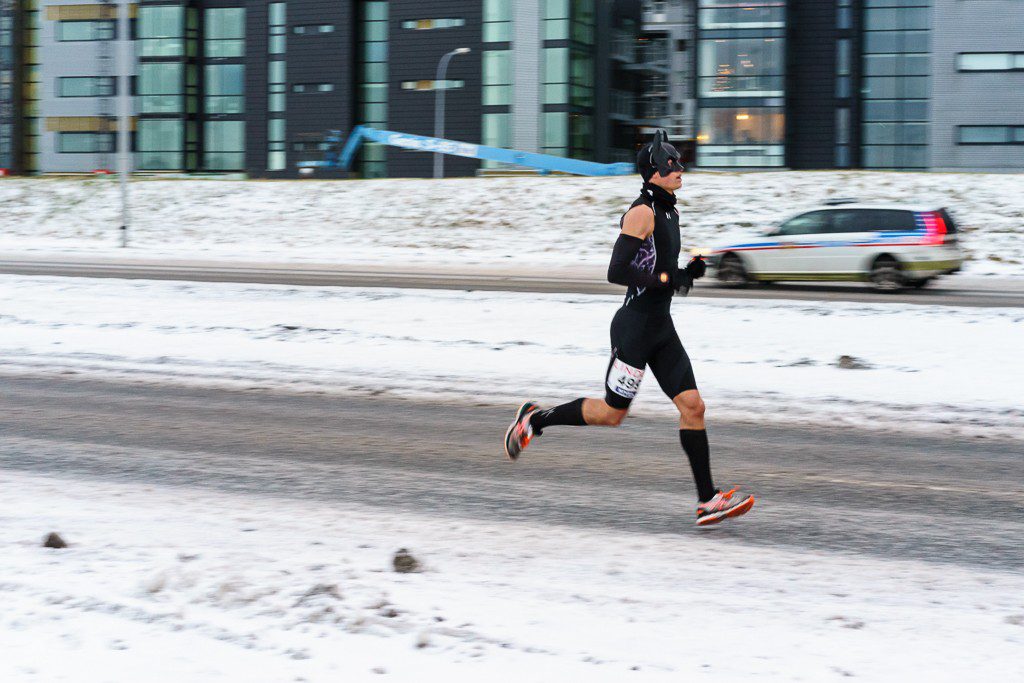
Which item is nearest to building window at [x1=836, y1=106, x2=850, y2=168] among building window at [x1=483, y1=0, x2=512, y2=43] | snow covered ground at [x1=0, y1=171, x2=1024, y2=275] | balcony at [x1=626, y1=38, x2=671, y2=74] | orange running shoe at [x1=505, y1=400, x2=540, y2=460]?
balcony at [x1=626, y1=38, x2=671, y2=74]

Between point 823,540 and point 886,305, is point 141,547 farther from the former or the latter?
point 886,305

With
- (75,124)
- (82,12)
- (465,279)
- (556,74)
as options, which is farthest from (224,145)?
(465,279)

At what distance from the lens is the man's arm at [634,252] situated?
17.6 feet

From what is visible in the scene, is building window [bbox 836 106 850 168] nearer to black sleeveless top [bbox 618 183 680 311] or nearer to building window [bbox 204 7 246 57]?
building window [bbox 204 7 246 57]

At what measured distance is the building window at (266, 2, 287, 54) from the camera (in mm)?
68625

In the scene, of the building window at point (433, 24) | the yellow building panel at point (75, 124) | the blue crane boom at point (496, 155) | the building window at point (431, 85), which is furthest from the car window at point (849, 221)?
the yellow building panel at point (75, 124)

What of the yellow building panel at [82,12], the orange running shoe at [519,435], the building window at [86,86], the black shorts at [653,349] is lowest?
the orange running shoe at [519,435]

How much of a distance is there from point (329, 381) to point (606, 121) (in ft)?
189

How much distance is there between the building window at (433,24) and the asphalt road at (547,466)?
57765 millimetres

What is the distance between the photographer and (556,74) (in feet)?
203

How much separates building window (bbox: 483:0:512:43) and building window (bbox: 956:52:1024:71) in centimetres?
2370

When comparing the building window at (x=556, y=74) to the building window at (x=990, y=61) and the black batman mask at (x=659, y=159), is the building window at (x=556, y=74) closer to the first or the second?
the building window at (x=990, y=61)

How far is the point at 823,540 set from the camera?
5.16 meters

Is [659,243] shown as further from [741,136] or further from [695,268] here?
[741,136]
